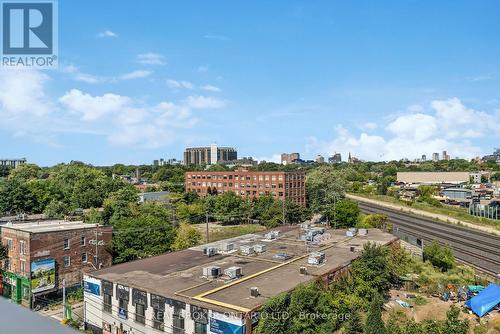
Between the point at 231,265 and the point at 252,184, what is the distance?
193 ft

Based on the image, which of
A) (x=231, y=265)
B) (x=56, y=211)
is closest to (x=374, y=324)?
(x=231, y=265)

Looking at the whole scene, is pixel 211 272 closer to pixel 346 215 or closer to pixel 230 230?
pixel 230 230

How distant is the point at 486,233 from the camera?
204 ft

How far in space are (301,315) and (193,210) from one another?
53.9m

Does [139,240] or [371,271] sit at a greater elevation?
[139,240]

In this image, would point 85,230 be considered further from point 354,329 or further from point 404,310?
point 404,310

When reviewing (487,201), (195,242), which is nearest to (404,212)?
(487,201)

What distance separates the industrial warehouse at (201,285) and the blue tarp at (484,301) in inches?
380

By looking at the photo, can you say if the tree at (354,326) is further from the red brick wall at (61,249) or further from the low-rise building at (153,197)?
the low-rise building at (153,197)

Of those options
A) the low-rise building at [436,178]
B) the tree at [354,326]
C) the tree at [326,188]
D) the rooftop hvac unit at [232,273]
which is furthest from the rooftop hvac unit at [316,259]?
the low-rise building at [436,178]

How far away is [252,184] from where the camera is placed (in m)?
89.9

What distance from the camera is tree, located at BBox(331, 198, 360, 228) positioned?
61.6m

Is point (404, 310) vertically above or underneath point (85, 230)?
underneath

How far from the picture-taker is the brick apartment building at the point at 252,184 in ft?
282
